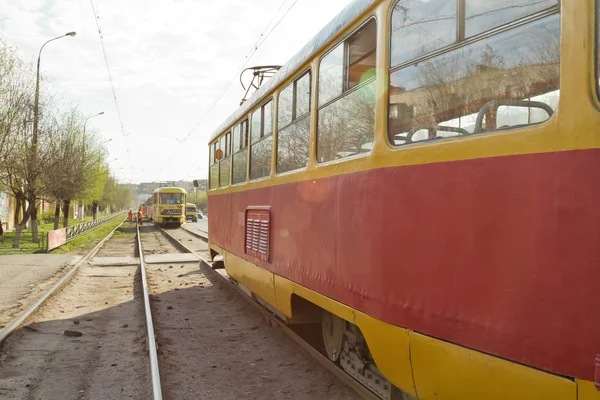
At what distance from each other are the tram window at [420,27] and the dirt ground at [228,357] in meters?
2.61

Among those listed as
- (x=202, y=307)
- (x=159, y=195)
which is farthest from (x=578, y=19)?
(x=159, y=195)

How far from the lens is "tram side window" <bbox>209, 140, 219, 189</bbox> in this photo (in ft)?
32.5

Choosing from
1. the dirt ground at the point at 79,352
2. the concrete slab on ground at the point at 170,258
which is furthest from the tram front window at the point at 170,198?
the dirt ground at the point at 79,352

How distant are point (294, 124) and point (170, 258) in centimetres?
1192

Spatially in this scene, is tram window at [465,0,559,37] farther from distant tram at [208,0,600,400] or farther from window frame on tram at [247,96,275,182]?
window frame on tram at [247,96,275,182]

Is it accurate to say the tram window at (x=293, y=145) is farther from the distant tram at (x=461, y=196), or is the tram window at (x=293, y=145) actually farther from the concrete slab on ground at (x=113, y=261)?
the concrete slab on ground at (x=113, y=261)

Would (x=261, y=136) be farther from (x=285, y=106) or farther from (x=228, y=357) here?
(x=228, y=357)

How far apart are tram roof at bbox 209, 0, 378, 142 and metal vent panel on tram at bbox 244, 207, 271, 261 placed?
133cm

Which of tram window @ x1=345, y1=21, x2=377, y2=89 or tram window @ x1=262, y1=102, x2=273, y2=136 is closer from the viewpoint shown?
tram window @ x1=345, y1=21, x2=377, y2=89

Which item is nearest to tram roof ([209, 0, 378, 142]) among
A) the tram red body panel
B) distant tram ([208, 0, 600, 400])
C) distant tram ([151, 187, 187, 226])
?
distant tram ([208, 0, 600, 400])

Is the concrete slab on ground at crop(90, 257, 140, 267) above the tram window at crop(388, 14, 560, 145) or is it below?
below

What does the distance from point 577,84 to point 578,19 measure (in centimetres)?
25

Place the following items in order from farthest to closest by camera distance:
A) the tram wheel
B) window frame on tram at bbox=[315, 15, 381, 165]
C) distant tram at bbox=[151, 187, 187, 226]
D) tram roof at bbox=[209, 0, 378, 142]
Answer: distant tram at bbox=[151, 187, 187, 226] < the tram wheel < tram roof at bbox=[209, 0, 378, 142] < window frame on tram at bbox=[315, 15, 381, 165]

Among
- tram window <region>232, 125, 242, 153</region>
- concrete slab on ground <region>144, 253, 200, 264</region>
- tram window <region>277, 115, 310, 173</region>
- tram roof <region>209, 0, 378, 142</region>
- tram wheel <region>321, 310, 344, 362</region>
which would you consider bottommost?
concrete slab on ground <region>144, 253, 200, 264</region>
